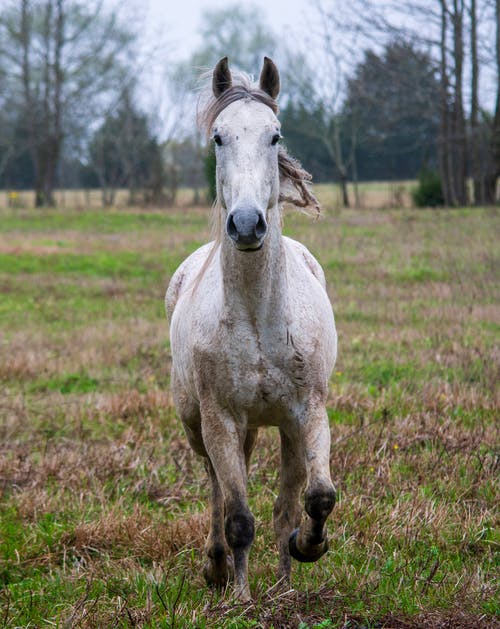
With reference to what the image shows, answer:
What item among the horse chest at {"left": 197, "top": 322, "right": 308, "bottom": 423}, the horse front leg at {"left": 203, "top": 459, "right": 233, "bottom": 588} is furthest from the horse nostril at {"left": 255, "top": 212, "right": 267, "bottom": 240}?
the horse front leg at {"left": 203, "top": 459, "right": 233, "bottom": 588}

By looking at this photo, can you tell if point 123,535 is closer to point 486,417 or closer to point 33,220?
point 486,417

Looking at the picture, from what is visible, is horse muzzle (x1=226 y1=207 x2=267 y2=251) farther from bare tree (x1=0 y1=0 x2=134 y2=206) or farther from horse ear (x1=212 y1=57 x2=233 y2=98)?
bare tree (x1=0 y1=0 x2=134 y2=206)

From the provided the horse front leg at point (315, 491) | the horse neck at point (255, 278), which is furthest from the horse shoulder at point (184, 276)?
the horse front leg at point (315, 491)

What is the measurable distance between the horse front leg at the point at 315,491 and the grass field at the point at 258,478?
18cm

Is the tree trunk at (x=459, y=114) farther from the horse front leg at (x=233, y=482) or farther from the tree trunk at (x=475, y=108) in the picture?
the horse front leg at (x=233, y=482)

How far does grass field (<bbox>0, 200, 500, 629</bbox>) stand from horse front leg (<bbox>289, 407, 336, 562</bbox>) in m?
0.18

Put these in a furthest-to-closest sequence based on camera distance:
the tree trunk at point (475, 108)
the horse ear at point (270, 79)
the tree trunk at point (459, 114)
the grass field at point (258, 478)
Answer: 1. the tree trunk at point (459, 114)
2. the tree trunk at point (475, 108)
3. the horse ear at point (270, 79)
4. the grass field at point (258, 478)

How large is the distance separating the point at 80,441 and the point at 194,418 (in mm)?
2105

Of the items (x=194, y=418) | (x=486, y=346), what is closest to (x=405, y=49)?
(x=486, y=346)

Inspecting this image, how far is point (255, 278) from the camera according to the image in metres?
3.42

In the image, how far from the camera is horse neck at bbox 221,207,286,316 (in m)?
3.41

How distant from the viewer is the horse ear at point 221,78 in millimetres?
3623

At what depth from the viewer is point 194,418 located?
418 cm

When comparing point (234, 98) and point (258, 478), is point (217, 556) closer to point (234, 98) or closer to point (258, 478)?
point (258, 478)
